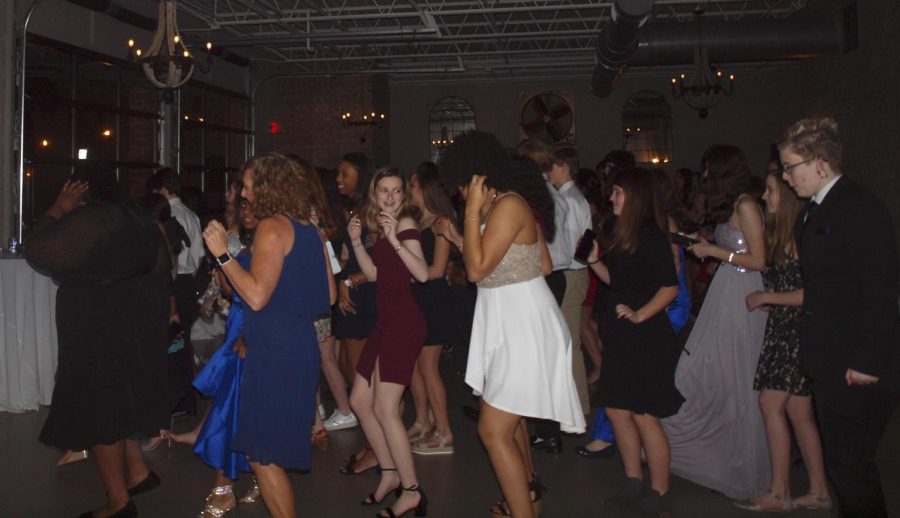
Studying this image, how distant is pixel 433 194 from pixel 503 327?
1.37 meters

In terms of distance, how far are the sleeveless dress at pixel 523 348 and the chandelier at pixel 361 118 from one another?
13.1 metres

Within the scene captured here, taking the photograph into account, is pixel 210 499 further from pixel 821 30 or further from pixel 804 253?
pixel 821 30

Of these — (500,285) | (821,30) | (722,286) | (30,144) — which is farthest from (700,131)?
(500,285)

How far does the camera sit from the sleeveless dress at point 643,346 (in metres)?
3.62

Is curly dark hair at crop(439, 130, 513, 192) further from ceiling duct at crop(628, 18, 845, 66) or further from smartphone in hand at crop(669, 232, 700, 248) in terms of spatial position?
ceiling duct at crop(628, 18, 845, 66)

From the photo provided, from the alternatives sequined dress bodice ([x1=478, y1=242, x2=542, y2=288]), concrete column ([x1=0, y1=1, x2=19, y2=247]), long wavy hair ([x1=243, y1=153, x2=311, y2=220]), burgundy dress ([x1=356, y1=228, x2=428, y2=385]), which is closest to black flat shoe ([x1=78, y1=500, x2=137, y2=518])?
burgundy dress ([x1=356, y1=228, x2=428, y2=385])

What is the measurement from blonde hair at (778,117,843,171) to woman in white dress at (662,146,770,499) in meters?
1.05

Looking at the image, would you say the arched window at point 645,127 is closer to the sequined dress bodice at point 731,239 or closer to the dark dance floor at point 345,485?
the dark dance floor at point 345,485

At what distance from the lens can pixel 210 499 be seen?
3.76m

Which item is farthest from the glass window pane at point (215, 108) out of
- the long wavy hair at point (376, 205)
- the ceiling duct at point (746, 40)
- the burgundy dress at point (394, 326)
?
the burgundy dress at point (394, 326)

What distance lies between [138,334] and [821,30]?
36.1 feet

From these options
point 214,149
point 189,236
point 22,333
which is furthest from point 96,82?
point 22,333

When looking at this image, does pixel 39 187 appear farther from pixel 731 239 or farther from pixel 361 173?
pixel 731 239

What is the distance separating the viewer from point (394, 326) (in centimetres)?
385
